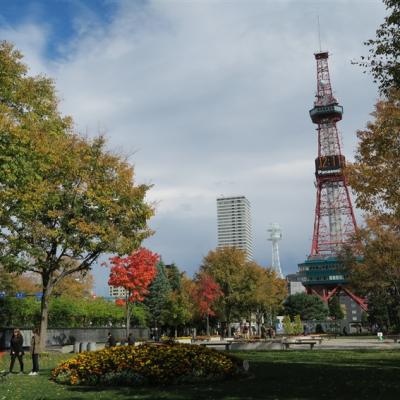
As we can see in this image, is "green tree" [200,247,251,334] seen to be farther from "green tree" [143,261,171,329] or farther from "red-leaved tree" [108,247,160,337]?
"red-leaved tree" [108,247,160,337]

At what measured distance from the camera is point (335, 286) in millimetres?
116375

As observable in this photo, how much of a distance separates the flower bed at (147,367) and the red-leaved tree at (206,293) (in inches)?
1812

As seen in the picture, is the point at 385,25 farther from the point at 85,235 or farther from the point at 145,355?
the point at 85,235

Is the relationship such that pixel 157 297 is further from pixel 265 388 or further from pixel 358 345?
pixel 265 388

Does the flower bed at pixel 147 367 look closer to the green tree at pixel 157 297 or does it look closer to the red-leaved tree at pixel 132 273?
the red-leaved tree at pixel 132 273

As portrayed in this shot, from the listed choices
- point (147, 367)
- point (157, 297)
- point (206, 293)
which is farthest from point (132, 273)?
point (147, 367)

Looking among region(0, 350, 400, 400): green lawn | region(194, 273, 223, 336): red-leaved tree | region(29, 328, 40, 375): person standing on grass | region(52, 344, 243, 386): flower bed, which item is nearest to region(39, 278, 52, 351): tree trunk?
region(29, 328, 40, 375): person standing on grass

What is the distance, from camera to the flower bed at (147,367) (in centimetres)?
1462

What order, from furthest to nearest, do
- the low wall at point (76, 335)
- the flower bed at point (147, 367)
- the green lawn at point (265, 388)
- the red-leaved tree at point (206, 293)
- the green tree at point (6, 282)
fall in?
the red-leaved tree at point (206, 293)
the green tree at point (6, 282)
the low wall at point (76, 335)
the flower bed at point (147, 367)
the green lawn at point (265, 388)

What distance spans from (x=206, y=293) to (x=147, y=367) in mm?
48135

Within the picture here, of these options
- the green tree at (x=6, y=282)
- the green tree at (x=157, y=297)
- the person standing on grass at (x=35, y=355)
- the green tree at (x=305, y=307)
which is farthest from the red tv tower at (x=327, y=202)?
the person standing on grass at (x=35, y=355)

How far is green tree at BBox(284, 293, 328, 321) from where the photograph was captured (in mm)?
109562

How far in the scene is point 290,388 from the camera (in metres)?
12.9

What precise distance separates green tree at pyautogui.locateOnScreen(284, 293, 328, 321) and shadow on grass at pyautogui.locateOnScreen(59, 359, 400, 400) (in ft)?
315
